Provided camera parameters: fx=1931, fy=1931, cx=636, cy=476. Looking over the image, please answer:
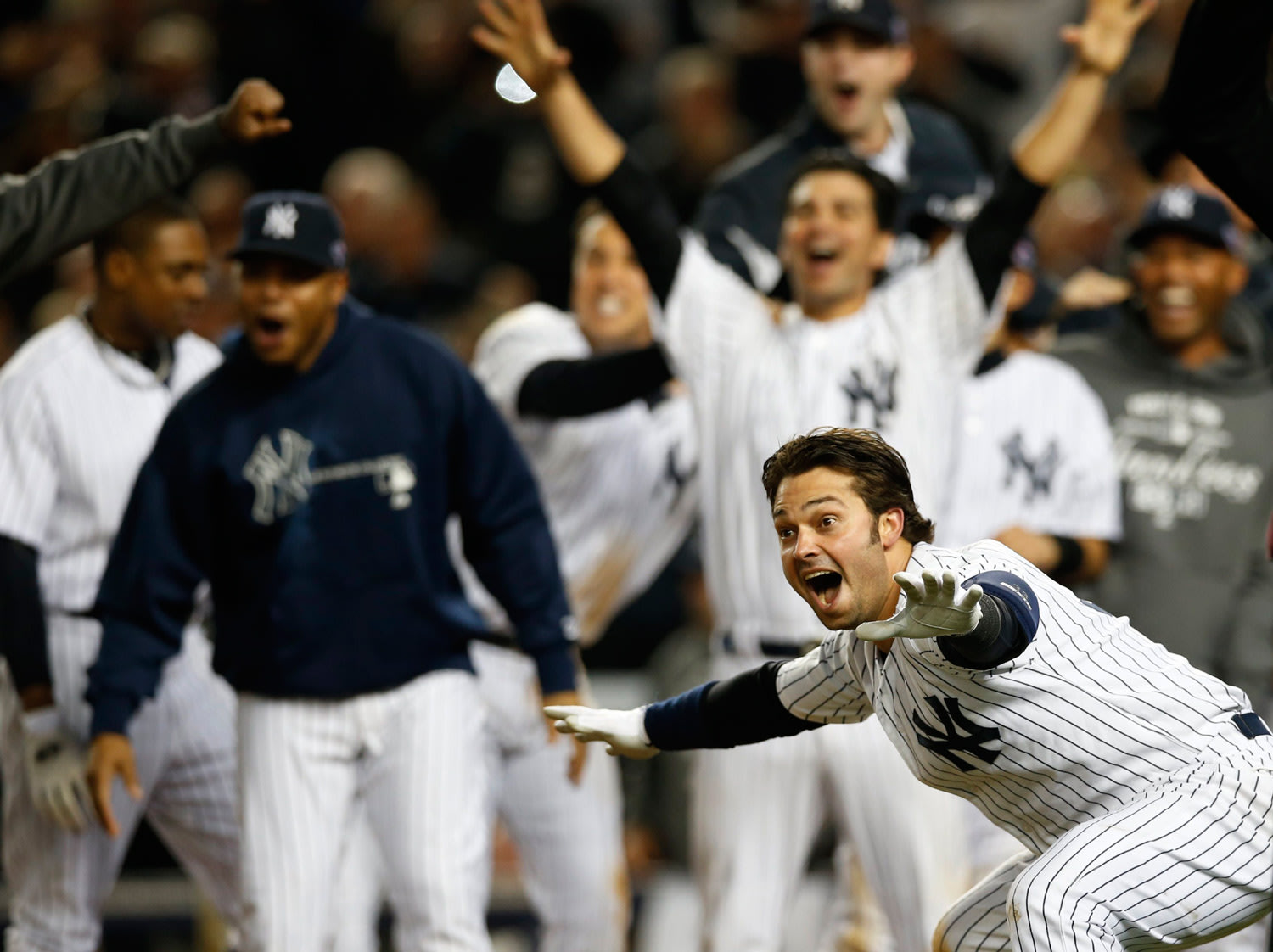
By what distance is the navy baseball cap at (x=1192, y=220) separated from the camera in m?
6.30

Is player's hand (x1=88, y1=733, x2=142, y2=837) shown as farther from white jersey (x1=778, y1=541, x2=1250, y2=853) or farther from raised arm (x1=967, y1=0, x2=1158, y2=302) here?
raised arm (x1=967, y1=0, x2=1158, y2=302)

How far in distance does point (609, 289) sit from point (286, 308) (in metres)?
1.62

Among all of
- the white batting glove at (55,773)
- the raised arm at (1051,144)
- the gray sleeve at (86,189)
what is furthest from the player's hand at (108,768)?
the raised arm at (1051,144)

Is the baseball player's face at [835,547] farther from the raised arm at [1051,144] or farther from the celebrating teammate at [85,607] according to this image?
the celebrating teammate at [85,607]

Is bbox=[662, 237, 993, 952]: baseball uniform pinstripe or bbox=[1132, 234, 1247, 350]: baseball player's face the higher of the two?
bbox=[1132, 234, 1247, 350]: baseball player's face

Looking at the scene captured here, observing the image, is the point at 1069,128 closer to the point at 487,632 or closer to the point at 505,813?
the point at 487,632

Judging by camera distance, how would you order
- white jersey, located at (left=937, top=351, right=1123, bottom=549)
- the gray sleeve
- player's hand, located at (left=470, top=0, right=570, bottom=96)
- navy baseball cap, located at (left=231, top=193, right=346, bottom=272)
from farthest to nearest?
1. white jersey, located at (left=937, top=351, right=1123, bottom=549)
2. player's hand, located at (left=470, top=0, right=570, bottom=96)
3. navy baseball cap, located at (left=231, top=193, right=346, bottom=272)
4. the gray sleeve

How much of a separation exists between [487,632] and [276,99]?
155cm

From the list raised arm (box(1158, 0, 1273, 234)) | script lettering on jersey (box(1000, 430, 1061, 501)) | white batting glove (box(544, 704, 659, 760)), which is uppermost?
raised arm (box(1158, 0, 1273, 234))

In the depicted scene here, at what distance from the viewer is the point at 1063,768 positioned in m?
3.85

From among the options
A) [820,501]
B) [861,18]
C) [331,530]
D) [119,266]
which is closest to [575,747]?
[331,530]

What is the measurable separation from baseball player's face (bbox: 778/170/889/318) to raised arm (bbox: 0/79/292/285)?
4.86ft

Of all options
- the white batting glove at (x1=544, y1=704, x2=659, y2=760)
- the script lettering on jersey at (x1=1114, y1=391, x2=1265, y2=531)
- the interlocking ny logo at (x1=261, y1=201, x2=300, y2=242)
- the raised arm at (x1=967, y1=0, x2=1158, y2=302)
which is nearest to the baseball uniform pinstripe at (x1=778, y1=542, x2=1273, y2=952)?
the white batting glove at (x1=544, y1=704, x2=659, y2=760)

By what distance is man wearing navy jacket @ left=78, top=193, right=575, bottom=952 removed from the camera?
16.1ft
